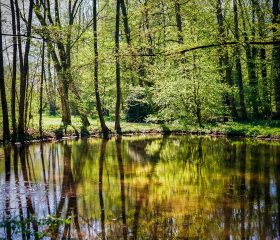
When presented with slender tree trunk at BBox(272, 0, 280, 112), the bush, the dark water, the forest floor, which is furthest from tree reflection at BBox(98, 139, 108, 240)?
slender tree trunk at BBox(272, 0, 280, 112)

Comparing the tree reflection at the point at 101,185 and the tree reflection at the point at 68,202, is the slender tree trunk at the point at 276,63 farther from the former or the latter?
the tree reflection at the point at 68,202

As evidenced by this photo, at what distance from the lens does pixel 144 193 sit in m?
10.2

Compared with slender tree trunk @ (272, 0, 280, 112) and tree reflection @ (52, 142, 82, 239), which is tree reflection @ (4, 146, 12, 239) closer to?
tree reflection @ (52, 142, 82, 239)

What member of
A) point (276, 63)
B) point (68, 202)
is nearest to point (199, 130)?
point (276, 63)

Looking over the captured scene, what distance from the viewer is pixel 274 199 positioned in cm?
912

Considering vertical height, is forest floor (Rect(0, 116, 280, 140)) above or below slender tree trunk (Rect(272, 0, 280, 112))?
below

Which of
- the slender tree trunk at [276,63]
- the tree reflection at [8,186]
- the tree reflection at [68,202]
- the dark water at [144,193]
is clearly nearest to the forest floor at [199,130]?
the slender tree trunk at [276,63]

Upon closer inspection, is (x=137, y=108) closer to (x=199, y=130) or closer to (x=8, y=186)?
(x=199, y=130)

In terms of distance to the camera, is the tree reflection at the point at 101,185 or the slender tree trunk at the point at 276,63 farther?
the slender tree trunk at the point at 276,63

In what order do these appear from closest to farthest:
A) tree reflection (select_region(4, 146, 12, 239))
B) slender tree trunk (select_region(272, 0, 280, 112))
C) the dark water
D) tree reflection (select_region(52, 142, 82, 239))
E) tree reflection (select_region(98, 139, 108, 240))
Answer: tree reflection (select_region(4, 146, 12, 239)) < the dark water < tree reflection (select_region(52, 142, 82, 239)) < tree reflection (select_region(98, 139, 108, 240)) < slender tree trunk (select_region(272, 0, 280, 112))

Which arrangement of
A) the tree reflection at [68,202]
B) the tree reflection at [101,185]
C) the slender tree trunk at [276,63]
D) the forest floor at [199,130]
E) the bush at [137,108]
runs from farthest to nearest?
1. the bush at [137,108]
2. the slender tree trunk at [276,63]
3. the forest floor at [199,130]
4. the tree reflection at [101,185]
5. the tree reflection at [68,202]

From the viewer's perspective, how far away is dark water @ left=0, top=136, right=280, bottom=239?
7.38m

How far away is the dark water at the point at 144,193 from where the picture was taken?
738cm

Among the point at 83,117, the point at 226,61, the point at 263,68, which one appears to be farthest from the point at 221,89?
the point at 83,117
